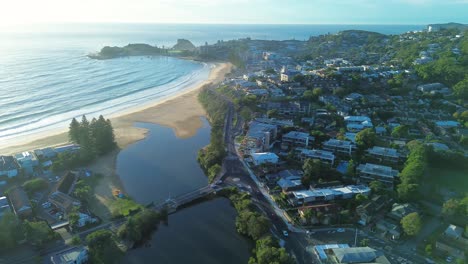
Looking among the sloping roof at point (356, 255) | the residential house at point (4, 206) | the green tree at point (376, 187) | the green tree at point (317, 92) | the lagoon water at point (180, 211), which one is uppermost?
the green tree at point (317, 92)

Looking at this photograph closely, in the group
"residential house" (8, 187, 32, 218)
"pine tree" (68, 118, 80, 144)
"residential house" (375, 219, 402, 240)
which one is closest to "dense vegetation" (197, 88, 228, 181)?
"pine tree" (68, 118, 80, 144)

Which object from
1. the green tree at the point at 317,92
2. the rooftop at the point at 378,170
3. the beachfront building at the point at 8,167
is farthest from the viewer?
the green tree at the point at 317,92

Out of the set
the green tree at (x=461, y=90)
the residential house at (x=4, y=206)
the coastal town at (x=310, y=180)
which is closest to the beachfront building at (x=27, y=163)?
the coastal town at (x=310, y=180)

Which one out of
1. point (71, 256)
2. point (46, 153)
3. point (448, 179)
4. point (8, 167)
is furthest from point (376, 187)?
point (8, 167)

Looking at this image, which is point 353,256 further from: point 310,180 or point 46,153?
point 46,153

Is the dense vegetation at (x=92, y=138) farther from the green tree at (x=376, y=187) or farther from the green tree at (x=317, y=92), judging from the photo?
the green tree at (x=317, y=92)

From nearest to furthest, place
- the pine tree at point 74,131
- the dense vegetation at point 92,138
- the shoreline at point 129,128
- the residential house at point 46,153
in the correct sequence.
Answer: the residential house at point 46,153, the dense vegetation at point 92,138, the pine tree at point 74,131, the shoreline at point 129,128

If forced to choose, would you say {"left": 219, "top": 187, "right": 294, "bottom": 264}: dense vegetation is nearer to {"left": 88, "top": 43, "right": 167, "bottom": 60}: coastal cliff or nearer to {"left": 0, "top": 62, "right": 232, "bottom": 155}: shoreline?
{"left": 0, "top": 62, "right": 232, "bottom": 155}: shoreline

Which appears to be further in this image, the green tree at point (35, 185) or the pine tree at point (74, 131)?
the pine tree at point (74, 131)
